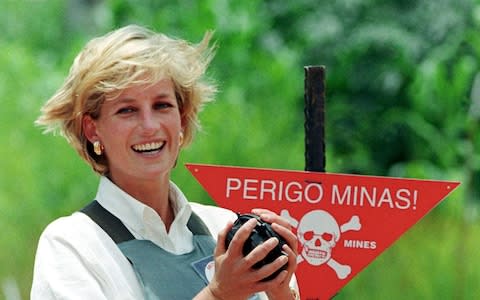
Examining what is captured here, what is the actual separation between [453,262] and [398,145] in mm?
2004

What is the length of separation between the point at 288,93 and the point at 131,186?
3.91m

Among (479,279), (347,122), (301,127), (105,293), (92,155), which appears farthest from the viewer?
(347,122)

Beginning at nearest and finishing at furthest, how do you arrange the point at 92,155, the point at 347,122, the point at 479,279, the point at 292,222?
1. the point at 92,155
2. the point at 292,222
3. the point at 479,279
4. the point at 347,122

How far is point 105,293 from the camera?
2064mm

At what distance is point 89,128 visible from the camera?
2260mm

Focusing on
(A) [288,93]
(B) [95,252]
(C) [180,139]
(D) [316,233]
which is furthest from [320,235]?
(A) [288,93]

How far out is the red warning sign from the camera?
2.67 m

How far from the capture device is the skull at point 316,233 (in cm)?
269

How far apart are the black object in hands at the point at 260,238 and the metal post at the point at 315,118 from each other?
2.50 ft

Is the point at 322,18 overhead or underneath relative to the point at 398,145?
overhead

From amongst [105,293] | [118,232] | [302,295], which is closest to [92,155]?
[118,232]

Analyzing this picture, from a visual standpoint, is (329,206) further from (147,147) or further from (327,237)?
(147,147)

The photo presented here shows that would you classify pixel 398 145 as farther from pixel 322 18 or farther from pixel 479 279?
pixel 479 279

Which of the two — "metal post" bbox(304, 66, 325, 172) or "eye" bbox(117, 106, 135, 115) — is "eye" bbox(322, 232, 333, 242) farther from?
"eye" bbox(117, 106, 135, 115)
